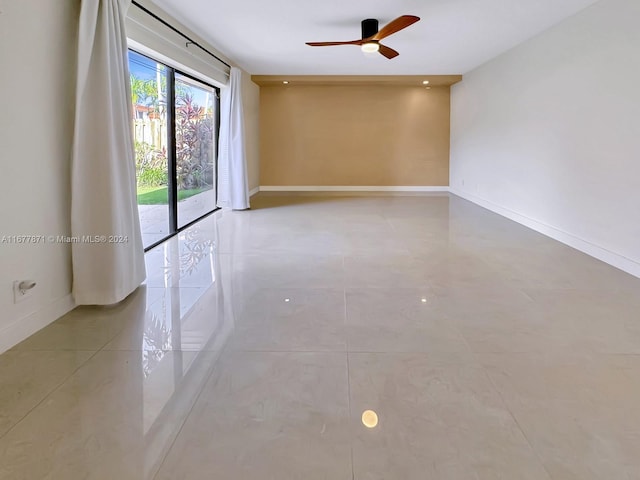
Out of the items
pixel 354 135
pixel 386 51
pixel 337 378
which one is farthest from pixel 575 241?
pixel 354 135

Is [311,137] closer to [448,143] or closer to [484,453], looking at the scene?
[448,143]

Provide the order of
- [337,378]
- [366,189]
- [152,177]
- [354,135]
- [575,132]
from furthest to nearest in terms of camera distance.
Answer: [366,189] < [354,135] < [152,177] < [575,132] < [337,378]

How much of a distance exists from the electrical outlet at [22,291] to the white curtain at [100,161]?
0.36 m

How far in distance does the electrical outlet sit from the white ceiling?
9.74 ft

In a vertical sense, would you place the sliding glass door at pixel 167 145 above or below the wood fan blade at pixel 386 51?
below

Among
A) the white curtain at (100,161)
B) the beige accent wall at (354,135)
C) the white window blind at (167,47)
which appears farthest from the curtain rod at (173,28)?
the beige accent wall at (354,135)

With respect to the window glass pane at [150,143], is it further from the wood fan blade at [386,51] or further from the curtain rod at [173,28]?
the wood fan blade at [386,51]

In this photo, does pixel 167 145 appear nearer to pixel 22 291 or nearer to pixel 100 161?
pixel 100 161

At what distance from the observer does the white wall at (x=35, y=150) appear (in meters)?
2.36

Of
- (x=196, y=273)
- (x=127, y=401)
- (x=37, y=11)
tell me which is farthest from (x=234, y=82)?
(x=127, y=401)

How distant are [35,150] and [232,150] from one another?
15.3 feet

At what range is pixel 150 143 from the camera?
4773 millimetres

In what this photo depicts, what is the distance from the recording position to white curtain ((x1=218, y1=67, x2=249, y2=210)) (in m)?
7.01

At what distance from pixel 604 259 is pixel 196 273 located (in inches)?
142
